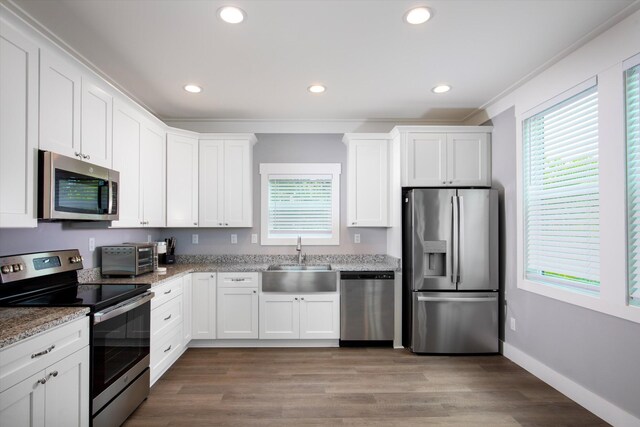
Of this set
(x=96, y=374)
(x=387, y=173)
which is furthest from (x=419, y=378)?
(x=96, y=374)

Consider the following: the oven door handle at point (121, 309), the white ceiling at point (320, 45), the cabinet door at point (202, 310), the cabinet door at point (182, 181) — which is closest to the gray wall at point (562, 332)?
the white ceiling at point (320, 45)

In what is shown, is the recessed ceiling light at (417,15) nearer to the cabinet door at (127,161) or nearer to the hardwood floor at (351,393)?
the cabinet door at (127,161)

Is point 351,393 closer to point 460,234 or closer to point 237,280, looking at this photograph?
point 237,280

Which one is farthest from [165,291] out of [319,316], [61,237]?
[319,316]

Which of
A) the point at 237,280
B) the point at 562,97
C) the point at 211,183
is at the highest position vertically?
the point at 562,97

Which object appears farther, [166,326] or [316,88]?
[316,88]

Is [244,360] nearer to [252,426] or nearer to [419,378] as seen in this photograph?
[252,426]

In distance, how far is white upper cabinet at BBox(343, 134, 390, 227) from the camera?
3729mm

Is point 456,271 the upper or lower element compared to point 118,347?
upper

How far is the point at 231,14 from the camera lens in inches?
77.1

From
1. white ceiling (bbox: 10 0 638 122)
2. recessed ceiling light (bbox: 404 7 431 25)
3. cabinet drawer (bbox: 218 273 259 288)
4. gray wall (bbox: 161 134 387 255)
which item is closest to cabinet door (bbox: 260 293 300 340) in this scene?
cabinet drawer (bbox: 218 273 259 288)

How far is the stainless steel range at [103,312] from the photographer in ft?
5.94

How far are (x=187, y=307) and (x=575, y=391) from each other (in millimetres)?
3411

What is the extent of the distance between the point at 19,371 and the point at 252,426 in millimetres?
1357
